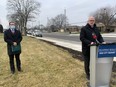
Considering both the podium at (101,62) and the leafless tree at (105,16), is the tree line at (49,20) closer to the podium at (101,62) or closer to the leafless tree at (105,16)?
the leafless tree at (105,16)

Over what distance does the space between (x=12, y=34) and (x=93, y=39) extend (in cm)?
293

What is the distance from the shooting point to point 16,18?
257ft

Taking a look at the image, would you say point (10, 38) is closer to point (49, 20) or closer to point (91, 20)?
point (91, 20)

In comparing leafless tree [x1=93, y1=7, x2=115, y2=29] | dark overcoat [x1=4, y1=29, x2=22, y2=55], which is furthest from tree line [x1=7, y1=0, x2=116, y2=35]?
dark overcoat [x1=4, y1=29, x2=22, y2=55]

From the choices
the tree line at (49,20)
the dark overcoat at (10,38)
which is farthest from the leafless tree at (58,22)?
the dark overcoat at (10,38)

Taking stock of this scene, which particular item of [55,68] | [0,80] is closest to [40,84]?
[0,80]

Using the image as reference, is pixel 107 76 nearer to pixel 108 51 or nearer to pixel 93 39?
pixel 108 51

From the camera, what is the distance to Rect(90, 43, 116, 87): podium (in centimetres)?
607

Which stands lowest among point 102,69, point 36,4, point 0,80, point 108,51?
point 0,80

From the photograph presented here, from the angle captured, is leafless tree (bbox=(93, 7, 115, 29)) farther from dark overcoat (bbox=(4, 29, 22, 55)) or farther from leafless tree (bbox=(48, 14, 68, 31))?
dark overcoat (bbox=(4, 29, 22, 55))

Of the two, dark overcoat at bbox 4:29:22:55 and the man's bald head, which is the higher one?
the man's bald head

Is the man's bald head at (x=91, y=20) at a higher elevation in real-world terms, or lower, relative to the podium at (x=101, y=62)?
higher

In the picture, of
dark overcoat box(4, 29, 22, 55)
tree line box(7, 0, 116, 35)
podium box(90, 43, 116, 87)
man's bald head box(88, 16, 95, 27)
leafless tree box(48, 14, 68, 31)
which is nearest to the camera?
podium box(90, 43, 116, 87)

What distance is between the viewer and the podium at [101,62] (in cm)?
607
